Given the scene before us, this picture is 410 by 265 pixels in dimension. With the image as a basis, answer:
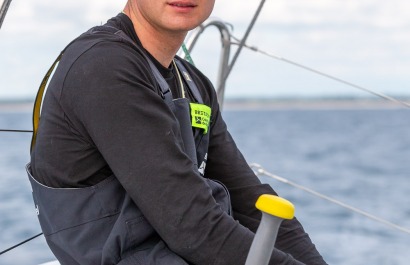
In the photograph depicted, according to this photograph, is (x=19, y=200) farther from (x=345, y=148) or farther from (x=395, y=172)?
(x=345, y=148)

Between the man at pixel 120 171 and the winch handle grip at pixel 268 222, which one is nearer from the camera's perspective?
the winch handle grip at pixel 268 222

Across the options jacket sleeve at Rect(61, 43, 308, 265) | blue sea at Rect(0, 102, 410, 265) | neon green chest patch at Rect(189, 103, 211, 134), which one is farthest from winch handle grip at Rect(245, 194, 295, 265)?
blue sea at Rect(0, 102, 410, 265)

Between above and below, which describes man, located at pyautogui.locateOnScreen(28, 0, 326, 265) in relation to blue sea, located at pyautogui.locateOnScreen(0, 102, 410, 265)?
above

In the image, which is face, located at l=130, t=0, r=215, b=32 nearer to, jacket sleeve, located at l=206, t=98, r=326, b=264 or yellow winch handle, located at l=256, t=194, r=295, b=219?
jacket sleeve, located at l=206, t=98, r=326, b=264

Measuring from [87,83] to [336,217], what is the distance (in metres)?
9.18

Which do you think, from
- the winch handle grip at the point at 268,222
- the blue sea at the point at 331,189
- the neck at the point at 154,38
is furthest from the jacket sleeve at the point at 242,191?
the blue sea at the point at 331,189

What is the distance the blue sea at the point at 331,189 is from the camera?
26.1ft

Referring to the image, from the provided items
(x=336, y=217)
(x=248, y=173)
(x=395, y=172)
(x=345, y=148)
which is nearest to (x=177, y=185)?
(x=248, y=173)

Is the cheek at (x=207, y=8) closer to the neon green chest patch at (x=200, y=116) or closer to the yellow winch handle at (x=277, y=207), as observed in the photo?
the neon green chest patch at (x=200, y=116)

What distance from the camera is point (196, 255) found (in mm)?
1363

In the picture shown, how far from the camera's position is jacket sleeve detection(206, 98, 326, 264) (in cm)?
177

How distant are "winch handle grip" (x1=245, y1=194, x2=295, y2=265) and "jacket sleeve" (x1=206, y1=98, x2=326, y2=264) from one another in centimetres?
57

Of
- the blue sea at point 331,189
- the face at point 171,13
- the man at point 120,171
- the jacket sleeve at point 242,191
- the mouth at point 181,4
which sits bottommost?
the blue sea at point 331,189

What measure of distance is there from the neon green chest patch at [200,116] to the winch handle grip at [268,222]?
395 millimetres
